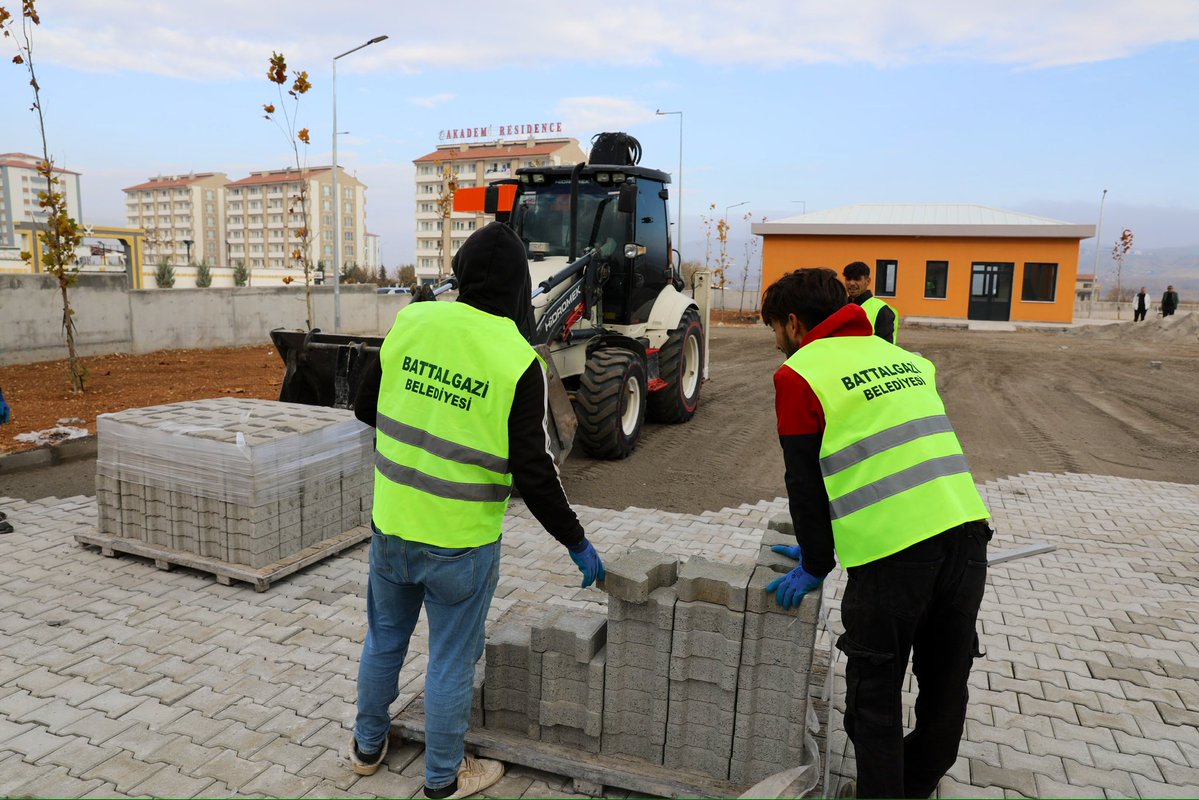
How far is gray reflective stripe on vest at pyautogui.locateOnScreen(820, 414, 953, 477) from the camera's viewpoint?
2.64 m

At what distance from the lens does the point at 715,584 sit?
2.95m

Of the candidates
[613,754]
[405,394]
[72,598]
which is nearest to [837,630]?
[613,754]

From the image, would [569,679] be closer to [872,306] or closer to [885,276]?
[872,306]

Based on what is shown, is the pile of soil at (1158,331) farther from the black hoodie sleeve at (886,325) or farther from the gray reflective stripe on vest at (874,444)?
the gray reflective stripe on vest at (874,444)

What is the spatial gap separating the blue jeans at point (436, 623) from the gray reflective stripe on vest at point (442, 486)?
19 cm

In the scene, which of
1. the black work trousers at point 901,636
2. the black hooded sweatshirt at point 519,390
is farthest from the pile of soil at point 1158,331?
the black hooded sweatshirt at point 519,390

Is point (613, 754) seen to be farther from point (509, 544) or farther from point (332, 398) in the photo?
point (332, 398)

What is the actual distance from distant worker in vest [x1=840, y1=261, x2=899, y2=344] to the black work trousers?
297cm

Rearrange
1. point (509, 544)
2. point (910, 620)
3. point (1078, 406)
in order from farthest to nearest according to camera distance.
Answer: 1. point (1078, 406)
2. point (509, 544)
3. point (910, 620)

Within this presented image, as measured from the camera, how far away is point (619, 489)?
7.63 meters

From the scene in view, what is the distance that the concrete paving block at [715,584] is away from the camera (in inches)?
115

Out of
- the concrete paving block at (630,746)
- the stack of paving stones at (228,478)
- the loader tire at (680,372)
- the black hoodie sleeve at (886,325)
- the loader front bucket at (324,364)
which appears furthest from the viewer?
the loader tire at (680,372)

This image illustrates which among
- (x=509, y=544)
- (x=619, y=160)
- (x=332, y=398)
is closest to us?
(x=509, y=544)

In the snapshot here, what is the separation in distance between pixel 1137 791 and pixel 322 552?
4.51 m
